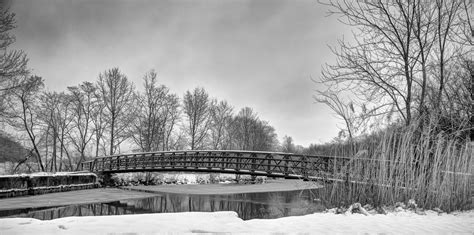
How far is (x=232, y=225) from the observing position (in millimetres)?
4793

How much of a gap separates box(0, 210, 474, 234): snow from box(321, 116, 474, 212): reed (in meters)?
0.88

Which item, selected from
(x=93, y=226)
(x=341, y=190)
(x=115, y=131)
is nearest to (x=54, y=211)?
(x=93, y=226)

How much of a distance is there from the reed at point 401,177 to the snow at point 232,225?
0.88m

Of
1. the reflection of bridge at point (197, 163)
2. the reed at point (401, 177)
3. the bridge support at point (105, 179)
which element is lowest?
the bridge support at point (105, 179)

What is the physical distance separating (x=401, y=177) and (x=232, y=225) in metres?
3.84

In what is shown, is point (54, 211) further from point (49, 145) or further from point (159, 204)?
point (49, 145)

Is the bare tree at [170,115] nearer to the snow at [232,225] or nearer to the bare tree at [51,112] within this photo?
the bare tree at [51,112]

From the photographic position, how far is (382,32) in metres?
8.34

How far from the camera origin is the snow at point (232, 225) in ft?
14.0

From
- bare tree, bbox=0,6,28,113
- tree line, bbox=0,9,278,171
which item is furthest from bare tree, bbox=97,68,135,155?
bare tree, bbox=0,6,28,113

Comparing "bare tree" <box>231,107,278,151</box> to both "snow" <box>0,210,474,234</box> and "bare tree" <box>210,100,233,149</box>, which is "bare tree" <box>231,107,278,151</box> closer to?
"bare tree" <box>210,100,233,149</box>

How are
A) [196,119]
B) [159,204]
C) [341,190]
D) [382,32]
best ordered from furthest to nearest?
[196,119], [159,204], [382,32], [341,190]

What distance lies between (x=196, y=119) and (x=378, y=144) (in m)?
31.8

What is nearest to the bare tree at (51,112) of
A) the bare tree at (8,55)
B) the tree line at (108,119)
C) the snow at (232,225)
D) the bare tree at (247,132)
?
the tree line at (108,119)
